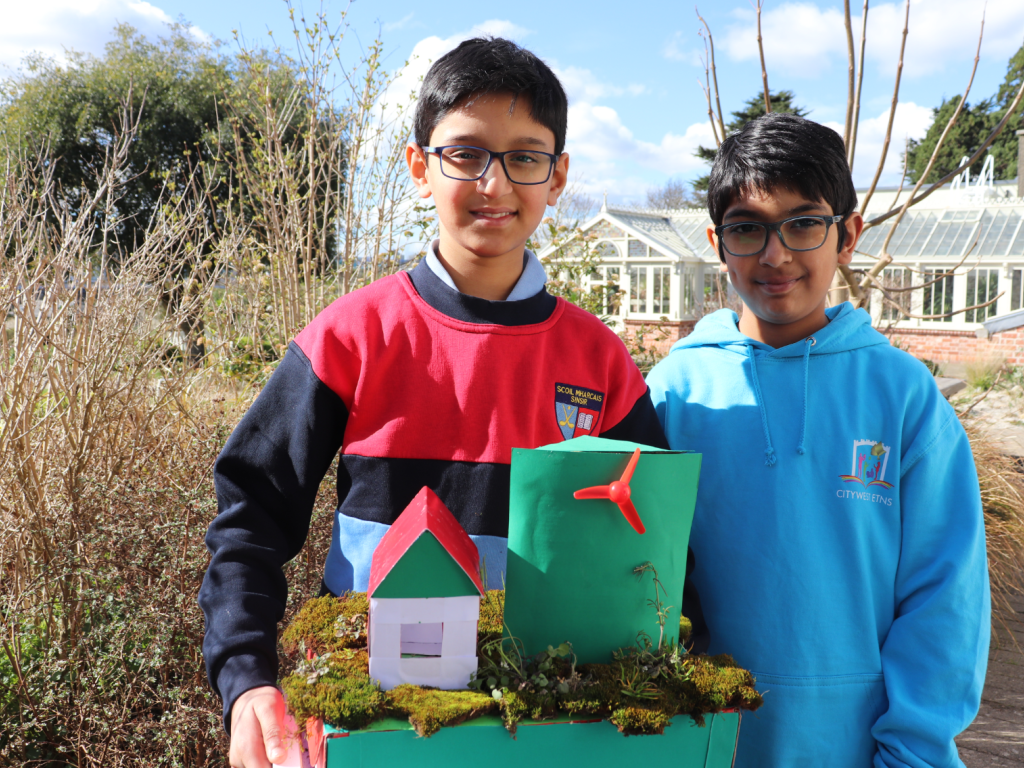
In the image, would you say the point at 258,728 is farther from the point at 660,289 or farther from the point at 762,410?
the point at 660,289

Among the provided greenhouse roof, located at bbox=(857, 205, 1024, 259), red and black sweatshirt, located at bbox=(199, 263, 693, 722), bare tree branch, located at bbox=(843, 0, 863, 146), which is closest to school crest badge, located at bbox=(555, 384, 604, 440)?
red and black sweatshirt, located at bbox=(199, 263, 693, 722)

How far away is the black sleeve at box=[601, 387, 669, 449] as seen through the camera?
1.36 metres

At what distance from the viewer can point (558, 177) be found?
4.68 ft

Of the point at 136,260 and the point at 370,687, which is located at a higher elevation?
the point at 136,260

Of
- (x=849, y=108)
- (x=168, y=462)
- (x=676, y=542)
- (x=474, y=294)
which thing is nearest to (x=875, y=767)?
(x=676, y=542)

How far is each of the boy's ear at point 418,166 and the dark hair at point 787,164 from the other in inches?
25.0

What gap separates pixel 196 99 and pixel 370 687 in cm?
1479

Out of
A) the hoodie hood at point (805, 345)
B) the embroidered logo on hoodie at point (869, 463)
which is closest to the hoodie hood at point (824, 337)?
the hoodie hood at point (805, 345)

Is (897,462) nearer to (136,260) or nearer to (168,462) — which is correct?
(168,462)

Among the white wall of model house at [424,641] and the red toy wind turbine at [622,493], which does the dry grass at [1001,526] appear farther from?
the white wall of model house at [424,641]

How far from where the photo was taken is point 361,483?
1.24 metres

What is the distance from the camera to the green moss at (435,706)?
813 mm

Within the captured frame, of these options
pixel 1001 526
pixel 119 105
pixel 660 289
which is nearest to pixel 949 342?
pixel 660 289

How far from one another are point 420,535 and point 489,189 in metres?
0.65
